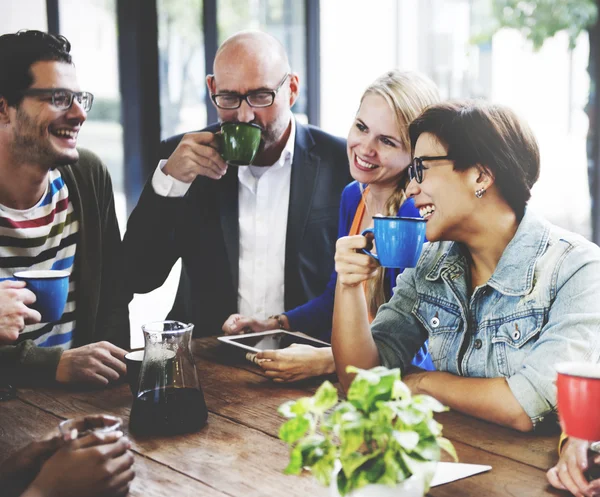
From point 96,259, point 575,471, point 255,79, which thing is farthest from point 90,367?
point 255,79

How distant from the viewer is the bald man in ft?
8.45

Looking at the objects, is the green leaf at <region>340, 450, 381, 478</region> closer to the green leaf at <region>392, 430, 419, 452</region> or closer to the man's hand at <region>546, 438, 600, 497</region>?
the green leaf at <region>392, 430, 419, 452</region>

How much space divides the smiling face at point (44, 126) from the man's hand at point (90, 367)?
833 mm

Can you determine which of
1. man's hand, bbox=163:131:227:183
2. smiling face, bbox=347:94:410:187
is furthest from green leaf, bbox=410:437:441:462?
man's hand, bbox=163:131:227:183

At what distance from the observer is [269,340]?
1.99m

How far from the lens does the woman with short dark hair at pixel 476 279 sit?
1518mm

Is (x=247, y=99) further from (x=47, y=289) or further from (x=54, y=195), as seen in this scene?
(x=47, y=289)

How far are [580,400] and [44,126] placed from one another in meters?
1.96

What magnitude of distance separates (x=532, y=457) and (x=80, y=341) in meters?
1.67

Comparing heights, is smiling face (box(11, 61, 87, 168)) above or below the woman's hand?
above

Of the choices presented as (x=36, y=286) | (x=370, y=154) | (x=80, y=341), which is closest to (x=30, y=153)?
(x=80, y=341)

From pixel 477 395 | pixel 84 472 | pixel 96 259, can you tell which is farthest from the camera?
pixel 96 259

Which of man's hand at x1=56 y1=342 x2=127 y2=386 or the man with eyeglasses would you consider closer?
man's hand at x1=56 y1=342 x2=127 y2=386

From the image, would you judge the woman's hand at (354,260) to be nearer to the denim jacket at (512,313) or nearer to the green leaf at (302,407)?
the denim jacket at (512,313)
